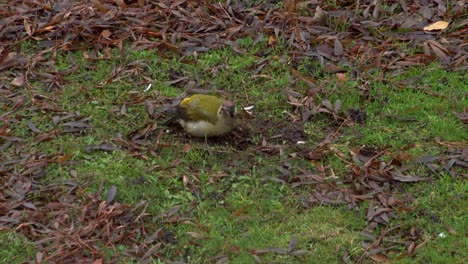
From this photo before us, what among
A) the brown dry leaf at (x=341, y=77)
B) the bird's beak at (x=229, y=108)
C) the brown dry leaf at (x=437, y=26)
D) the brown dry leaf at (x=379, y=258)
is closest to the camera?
the brown dry leaf at (x=379, y=258)

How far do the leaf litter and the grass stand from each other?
8 centimetres

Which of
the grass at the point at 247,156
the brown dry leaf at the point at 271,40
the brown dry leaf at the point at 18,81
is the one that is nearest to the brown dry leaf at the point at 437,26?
the grass at the point at 247,156

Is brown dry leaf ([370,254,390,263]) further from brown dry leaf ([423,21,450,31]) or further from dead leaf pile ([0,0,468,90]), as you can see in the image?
brown dry leaf ([423,21,450,31])

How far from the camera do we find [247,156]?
7.77 m

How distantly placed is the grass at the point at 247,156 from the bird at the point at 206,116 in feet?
0.50

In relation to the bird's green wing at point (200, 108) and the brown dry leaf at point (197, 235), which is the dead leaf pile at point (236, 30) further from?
the brown dry leaf at point (197, 235)

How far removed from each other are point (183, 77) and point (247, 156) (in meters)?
1.52

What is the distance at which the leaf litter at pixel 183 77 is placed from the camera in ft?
22.5

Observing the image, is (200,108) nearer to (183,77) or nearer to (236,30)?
(183,77)

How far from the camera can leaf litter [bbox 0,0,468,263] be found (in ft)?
22.5

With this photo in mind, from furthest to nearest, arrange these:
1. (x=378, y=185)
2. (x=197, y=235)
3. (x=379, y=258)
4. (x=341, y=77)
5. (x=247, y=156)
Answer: (x=341, y=77), (x=247, y=156), (x=378, y=185), (x=197, y=235), (x=379, y=258)

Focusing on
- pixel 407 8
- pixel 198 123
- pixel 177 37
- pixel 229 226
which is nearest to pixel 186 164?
pixel 198 123

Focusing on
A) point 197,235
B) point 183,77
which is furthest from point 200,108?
point 197,235

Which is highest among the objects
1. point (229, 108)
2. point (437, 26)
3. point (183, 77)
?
point (437, 26)
